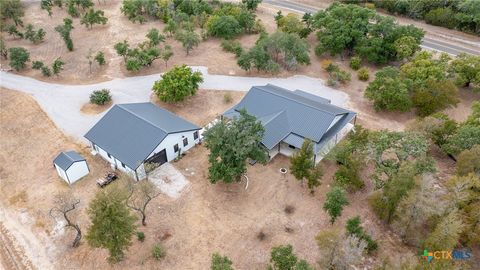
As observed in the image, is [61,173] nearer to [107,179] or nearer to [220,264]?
[107,179]

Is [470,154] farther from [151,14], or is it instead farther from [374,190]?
[151,14]

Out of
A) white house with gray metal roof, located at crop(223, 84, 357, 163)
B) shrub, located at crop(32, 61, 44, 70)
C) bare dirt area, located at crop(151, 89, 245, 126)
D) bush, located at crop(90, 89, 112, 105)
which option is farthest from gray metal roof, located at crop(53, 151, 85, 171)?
shrub, located at crop(32, 61, 44, 70)

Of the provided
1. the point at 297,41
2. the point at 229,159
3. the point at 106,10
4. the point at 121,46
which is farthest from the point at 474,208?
the point at 106,10

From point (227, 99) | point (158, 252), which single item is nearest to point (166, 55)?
point (227, 99)

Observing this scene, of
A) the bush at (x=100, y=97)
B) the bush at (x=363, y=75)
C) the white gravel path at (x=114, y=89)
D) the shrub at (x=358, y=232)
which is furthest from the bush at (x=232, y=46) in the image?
the shrub at (x=358, y=232)

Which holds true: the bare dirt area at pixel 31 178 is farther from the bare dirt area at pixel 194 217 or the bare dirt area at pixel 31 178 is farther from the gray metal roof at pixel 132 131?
the gray metal roof at pixel 132 131

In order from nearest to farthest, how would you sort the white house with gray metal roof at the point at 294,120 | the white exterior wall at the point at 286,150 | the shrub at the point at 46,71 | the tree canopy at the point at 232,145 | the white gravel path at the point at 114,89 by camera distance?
the tree canopy at the point at 232,145
the white house with gray metal roof at the point at 294,120
the white exterior wall at the point at 286,150
the white gravel path at the point at 114,89
the shrub at the point at 46,71

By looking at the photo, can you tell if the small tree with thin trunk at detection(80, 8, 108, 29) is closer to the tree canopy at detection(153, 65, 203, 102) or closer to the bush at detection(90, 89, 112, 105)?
the bush at detection(90, 89, 112, 105)
